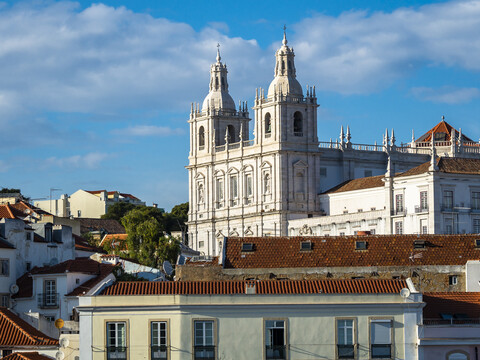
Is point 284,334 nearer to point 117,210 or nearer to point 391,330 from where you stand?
point 391,330

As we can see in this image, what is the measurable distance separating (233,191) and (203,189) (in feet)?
18.1

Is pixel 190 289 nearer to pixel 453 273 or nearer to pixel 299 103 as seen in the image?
pixel 453 273

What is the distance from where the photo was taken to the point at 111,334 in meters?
58.6

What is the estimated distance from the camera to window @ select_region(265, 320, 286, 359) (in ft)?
191

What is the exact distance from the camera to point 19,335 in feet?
214

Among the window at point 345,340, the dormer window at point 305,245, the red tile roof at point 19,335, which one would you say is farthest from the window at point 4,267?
the window at point 345,340

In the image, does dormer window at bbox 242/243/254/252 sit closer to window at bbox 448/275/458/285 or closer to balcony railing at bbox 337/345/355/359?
window at bbox 448/275/458/285

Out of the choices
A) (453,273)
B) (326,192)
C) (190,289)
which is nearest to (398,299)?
(190,289)

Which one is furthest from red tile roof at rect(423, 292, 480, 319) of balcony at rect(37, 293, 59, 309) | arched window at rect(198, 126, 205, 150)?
arched window at rect(198, 126, 205, 150)

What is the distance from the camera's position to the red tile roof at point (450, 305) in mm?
61062

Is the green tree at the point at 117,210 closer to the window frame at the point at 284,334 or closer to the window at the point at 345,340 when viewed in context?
the window frame at the point at 284,334

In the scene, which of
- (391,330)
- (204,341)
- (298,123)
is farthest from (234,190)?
(391,330)

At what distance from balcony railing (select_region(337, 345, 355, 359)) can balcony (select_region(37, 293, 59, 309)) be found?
75.3ft

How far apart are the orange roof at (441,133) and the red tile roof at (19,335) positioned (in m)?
99.1
